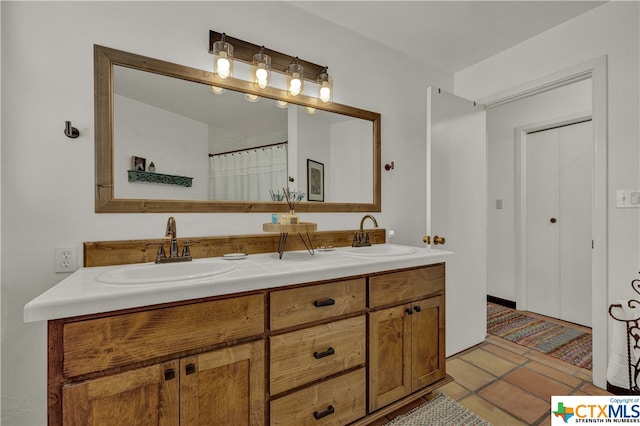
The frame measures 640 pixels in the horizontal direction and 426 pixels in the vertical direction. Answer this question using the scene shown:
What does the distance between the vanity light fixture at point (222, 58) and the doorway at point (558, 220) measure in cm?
327

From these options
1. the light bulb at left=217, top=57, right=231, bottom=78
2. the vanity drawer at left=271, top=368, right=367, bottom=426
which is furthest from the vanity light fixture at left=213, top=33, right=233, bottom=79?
the vanity drawer at left=271, top=368, right=367, bottom=426

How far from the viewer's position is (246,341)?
3.61 feet

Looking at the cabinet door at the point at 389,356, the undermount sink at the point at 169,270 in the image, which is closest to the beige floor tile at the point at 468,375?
the cabinet door at the point at 389,356

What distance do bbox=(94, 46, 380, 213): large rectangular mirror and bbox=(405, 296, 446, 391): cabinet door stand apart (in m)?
0.81

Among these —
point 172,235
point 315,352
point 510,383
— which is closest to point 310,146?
point 172,235

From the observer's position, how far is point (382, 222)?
2.27 meters

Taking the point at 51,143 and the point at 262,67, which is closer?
the point at 51,143

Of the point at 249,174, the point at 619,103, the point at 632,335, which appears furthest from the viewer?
the point at 619,103

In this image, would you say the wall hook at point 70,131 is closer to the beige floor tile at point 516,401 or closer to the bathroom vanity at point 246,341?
the bathroom vanity at point 246,341

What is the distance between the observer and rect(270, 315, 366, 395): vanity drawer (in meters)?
1.17

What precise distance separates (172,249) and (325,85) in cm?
139

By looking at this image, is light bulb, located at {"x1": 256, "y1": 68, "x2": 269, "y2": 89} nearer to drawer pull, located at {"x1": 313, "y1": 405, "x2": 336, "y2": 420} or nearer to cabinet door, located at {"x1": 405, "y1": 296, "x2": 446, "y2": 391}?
cabinet door, located at {"x1": 405, "y1": 296, "x2": 446, "y2": 391}

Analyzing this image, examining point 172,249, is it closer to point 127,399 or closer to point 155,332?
point 155,332

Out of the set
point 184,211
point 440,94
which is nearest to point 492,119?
point 440,94
